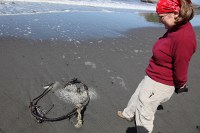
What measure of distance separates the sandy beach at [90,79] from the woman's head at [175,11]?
2040mm

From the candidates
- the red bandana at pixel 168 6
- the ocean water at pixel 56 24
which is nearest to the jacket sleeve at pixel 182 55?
the red bandana at pixel 168 6

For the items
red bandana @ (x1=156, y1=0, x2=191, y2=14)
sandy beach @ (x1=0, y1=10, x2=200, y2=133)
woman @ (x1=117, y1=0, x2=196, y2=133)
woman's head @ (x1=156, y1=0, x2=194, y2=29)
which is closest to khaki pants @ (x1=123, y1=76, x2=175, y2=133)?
woman @ (x1=117, y1=0, x2=196, y2=133)

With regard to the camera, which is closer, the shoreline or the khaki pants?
the khaki pants

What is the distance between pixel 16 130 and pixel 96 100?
1600mm

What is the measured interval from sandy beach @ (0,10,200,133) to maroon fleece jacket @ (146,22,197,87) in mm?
1321

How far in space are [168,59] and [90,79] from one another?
2867 millimetres

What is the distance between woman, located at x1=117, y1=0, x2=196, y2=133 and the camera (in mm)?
2900

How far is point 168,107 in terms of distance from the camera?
5.06 metres

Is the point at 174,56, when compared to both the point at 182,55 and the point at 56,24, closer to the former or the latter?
the point at 182,55

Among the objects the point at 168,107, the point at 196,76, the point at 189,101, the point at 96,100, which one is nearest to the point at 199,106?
the point at 189,101

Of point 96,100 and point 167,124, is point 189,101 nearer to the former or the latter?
point 167,124

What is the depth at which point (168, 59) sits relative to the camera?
3158 mm

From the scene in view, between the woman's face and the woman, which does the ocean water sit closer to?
the woman

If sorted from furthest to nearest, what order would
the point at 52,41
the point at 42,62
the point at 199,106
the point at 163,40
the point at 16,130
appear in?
1. the point at 52,41
2. the point at 42,62
3. the point at 199,106
4. the point at 16,130
5. the point at 163,40
